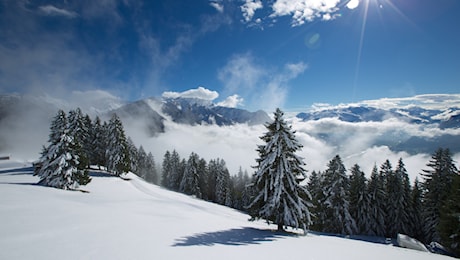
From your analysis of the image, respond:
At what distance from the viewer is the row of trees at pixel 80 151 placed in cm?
2541

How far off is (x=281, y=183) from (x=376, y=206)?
33021mm

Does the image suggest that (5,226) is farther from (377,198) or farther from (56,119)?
(377,198)

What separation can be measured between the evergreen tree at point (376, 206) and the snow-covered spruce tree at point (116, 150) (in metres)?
46.9

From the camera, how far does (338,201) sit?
125ft

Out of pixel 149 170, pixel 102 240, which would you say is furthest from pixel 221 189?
pixel 102 240

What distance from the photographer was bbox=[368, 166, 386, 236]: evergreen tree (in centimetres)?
3912

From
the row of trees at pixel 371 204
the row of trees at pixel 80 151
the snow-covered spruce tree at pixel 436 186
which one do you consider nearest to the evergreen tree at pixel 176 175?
the row of trees at pixel 80 151

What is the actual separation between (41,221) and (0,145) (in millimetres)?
225875

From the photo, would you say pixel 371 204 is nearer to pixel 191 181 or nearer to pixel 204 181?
pixel 191 181

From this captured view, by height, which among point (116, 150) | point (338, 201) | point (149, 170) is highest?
point (116, 150)

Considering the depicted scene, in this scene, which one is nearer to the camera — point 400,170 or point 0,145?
point 400,170

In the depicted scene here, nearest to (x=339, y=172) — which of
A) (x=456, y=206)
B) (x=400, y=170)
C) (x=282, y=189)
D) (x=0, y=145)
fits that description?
(x=400, y=170)

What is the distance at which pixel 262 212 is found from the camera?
1716 centimetres

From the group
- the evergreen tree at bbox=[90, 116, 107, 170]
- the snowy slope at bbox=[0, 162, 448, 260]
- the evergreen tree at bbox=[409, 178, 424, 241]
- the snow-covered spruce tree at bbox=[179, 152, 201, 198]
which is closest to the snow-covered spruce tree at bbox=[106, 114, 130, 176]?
the evergreen tree at bbox=[90, 116, 107, 170]
